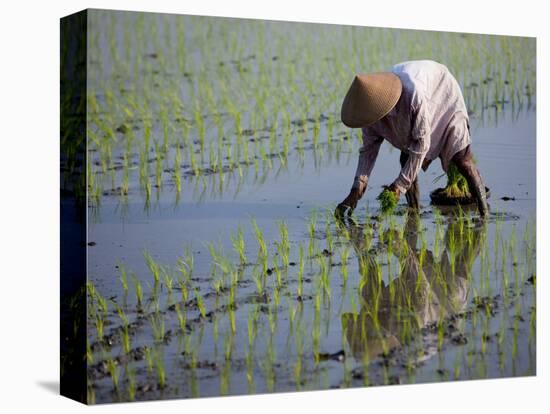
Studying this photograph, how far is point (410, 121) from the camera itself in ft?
26.9

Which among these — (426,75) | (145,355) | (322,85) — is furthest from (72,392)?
(426,75)

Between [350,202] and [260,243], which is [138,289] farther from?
[350,202]

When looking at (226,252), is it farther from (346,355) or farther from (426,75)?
(426,75)

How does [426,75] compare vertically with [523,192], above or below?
above

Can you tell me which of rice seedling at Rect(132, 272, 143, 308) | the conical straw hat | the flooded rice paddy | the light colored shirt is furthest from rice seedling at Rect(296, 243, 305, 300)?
rice seedling at Rect(132, 272, 143, 308)

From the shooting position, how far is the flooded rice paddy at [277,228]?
7430 millimetres

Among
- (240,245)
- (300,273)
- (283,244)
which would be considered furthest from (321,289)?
(240,245)

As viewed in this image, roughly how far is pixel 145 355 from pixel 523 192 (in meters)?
2.78

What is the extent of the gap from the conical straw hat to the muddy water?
0.26m

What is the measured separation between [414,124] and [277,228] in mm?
1068

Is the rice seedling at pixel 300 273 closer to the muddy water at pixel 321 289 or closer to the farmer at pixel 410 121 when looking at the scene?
the muddy water at pixel 321 289

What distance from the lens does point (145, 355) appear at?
7.40m

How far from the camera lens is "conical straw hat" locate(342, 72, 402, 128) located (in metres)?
8.07

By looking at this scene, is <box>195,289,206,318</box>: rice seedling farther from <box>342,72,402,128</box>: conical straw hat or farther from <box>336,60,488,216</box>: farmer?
<box>342,72,402,128</box>: conical straw hat
